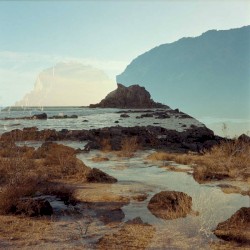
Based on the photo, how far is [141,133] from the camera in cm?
2875

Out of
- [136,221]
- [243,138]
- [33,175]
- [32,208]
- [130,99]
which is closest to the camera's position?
[136,221]

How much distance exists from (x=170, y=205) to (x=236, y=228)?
195 cm

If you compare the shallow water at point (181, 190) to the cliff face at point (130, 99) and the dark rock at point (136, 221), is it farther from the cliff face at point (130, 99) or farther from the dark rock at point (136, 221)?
the cliff face at point (130, 99)

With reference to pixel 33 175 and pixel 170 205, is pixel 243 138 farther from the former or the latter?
pixel 170 205

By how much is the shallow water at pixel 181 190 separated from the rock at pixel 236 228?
0.66ft

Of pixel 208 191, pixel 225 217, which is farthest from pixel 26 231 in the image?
pixel 208 191

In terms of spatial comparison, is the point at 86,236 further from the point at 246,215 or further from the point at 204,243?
the point at 246,215

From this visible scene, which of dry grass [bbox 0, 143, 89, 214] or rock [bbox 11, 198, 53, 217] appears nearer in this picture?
rock [bbox 11, 198, 53, 217]

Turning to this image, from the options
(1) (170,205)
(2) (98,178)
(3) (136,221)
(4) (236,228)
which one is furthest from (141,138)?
(4) (236,228)

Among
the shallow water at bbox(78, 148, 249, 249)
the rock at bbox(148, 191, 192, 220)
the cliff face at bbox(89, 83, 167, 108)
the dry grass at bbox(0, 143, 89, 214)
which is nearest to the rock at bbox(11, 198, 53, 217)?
the dry grass at bbox(0, 143, 89, 214)

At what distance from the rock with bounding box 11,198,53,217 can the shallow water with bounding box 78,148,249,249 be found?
1926 mm

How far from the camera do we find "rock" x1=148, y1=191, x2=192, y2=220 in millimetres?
9594

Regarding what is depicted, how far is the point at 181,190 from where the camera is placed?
12.5 meters

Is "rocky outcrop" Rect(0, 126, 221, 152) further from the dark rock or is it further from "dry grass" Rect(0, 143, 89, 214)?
the dark rock
